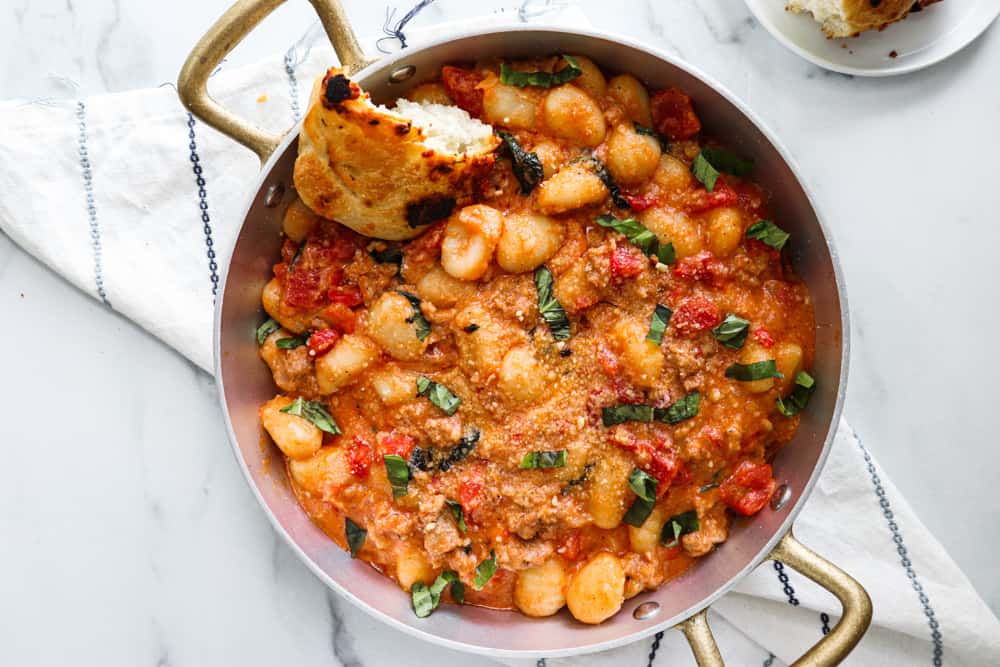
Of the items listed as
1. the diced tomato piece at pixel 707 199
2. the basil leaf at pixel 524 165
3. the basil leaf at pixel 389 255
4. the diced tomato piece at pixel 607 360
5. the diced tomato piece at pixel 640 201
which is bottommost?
the diced tomato piece at pixel 607 360

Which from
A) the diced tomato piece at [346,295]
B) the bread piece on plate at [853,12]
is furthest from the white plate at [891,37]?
the diced tomato piece at [346,295]

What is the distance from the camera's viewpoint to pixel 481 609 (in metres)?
2.86

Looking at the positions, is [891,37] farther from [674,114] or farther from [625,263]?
[625,263]

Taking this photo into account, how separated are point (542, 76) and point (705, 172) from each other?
58 cm

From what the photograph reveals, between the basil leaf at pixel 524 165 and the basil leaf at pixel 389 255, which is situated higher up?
the basil leaf at pixel 524 165

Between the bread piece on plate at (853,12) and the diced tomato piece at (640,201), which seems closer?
the diced tomato piece at (640,201)

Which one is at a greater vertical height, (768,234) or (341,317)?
(768,234)

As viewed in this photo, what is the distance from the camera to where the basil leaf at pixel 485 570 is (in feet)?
8.81

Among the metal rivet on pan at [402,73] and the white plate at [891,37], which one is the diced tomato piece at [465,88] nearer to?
the metal rivet on pan at [402,73]

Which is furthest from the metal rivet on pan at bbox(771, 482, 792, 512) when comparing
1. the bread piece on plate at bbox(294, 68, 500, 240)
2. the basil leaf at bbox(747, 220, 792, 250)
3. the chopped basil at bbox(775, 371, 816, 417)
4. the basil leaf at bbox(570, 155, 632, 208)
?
the bread piece on plate at bbox(294, 68, 500, 240)

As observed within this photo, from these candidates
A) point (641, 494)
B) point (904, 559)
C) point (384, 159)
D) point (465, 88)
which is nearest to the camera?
point (384, 159)

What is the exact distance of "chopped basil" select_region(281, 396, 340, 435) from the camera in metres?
2.75

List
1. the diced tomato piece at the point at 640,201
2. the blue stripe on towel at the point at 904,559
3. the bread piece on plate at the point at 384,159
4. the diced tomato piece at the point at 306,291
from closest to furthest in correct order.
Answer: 1. the bread piece on plate at the point at 384,159
2. the diced tomato piece at the point at 640,201
3. the diced tomato piece at the point at 306,291
4. the blue stripe on towel at the point at 904,559

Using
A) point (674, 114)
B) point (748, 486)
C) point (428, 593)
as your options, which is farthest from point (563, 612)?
point (674, 114)
